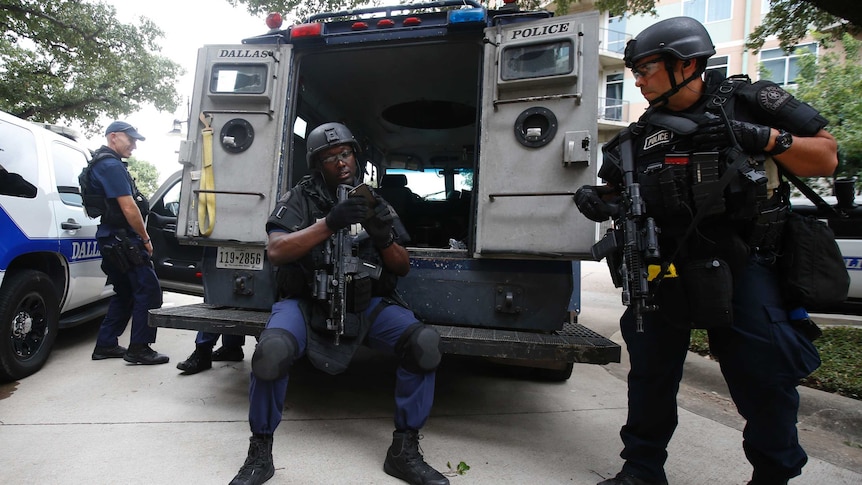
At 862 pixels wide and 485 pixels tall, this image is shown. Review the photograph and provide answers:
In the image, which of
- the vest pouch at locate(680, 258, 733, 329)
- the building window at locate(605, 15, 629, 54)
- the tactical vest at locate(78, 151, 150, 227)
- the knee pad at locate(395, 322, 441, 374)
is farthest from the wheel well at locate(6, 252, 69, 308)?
the building window at locate(605, 15, 629, 54)

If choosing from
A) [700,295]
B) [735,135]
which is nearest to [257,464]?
[700,295]

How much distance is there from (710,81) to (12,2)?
46.1 feet

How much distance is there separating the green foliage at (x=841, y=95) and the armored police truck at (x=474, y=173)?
232 inches

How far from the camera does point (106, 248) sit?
3871 millimetres

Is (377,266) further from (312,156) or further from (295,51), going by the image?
(295,51)

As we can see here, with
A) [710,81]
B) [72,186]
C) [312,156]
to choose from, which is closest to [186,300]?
[72,186]

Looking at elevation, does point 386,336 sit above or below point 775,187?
below

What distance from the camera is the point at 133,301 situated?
4.13 meters

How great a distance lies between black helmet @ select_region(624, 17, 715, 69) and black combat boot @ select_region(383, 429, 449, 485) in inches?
79.5

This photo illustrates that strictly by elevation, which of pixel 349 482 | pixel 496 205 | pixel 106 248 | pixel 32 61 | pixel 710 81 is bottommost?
pixel 349 482

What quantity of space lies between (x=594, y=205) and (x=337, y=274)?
1.27 meters

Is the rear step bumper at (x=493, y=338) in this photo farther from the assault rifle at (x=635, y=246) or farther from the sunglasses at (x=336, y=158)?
the sunglasses at (x=336, y=158)

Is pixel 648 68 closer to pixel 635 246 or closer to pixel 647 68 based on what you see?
pixel 647 68

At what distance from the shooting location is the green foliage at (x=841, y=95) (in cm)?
713
